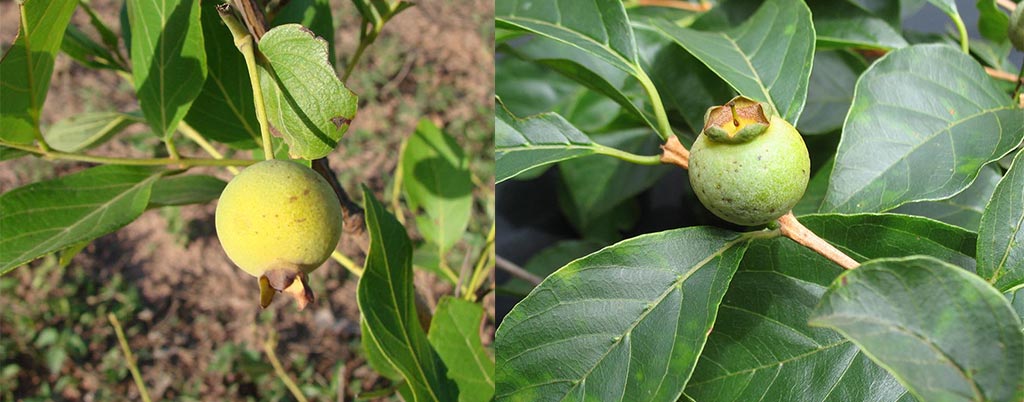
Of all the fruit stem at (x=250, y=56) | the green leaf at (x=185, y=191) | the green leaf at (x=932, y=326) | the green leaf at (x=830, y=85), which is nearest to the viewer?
the green leaf at (x=932, y=326)

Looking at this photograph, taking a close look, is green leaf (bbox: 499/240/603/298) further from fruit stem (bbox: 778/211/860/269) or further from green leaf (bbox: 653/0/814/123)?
fruit stem (bbox: 778/211/860/269)

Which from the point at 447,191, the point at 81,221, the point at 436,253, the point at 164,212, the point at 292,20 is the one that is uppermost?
the point at 292,20

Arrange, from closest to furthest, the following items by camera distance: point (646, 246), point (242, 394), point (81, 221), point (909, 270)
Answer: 1. point (909, 270)
2. point (646, 246)
3. point (81, 221)
4. point (242, 394)

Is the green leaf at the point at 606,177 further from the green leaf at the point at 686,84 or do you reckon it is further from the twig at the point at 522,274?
the green leaf at the point at 686,84

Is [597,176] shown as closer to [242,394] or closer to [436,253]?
[436,253]

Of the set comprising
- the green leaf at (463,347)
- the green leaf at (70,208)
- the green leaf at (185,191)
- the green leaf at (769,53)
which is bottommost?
the green leaf at (463,347)

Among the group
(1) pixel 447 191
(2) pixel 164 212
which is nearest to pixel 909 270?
(1) pixel 447 191

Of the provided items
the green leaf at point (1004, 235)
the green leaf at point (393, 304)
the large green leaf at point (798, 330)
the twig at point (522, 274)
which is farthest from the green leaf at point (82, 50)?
the green leaf at point (1004, 235)
